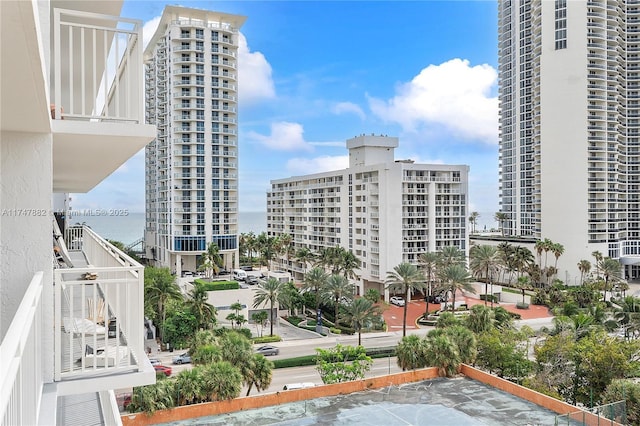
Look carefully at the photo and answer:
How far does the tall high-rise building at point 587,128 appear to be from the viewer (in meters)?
52.8

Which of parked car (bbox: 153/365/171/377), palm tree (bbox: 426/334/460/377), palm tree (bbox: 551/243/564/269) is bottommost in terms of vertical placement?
parked car (bbox: 153/365/171/377)

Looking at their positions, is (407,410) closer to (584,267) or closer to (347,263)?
(347,263)

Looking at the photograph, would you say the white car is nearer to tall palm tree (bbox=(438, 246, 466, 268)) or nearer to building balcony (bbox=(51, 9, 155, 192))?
tall palm tree (bbox=(438, 246, 466, 268))

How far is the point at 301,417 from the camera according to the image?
16406 mm

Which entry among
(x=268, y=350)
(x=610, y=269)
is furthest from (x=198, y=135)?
(x=610, y=269)

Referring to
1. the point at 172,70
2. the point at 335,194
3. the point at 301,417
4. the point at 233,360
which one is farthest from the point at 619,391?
the point at 172,70

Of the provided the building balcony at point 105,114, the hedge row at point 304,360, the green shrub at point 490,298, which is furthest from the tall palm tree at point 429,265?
the building balcony at point 105,114

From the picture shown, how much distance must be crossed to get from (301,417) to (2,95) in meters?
15.6

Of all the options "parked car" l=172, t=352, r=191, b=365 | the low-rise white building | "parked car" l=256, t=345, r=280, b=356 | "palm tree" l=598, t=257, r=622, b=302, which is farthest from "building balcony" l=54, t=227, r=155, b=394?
"palm tree" l=598, t=257, r=622, b=302

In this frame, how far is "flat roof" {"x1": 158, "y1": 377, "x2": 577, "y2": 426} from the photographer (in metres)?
15.6

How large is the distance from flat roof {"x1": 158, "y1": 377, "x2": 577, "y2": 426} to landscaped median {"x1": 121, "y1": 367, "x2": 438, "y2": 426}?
0.95ft

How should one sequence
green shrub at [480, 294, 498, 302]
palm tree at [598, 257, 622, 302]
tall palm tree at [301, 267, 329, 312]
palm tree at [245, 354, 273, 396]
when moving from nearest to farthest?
palm tree at [245, 354, 273, 396] → tall palm tree at [301, 267, 329, 312] → green shrub at [480, 294, 498, 302] → palm tree at [598, 257, 622, 302]

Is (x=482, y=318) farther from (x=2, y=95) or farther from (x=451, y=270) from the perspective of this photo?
(x=2, y=95)

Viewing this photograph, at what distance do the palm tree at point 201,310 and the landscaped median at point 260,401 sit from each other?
14.2 meters
